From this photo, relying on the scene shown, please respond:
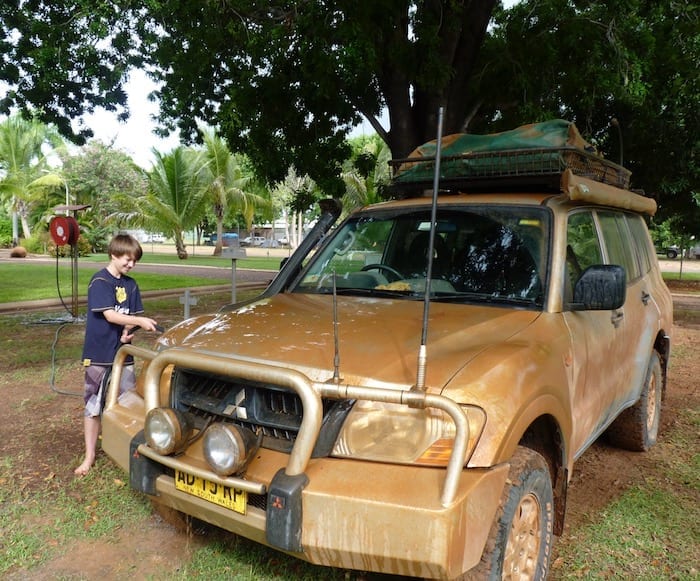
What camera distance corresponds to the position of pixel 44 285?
16.0 m

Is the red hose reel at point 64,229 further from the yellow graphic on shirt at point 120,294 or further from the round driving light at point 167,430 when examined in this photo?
the round driving light at point 167,430

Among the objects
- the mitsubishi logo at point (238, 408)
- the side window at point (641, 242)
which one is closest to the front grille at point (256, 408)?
the mitsubishi logo at point (238, 408)

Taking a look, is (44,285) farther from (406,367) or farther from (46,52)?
(406,367)

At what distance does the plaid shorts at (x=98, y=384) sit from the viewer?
153 inches

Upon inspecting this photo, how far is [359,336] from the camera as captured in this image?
2727mm

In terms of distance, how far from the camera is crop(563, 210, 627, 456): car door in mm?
3096

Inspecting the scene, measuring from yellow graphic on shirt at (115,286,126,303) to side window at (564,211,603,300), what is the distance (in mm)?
2680

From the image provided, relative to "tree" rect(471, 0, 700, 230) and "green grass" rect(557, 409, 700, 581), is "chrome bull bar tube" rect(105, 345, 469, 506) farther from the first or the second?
"tree" rect(471, 0, 700, 230)

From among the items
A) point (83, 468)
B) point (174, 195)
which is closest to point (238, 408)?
point (83, 468)

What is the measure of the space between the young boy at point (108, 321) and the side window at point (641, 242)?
3600 mm

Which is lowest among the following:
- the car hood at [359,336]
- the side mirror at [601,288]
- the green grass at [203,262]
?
the green grass at [203,262]

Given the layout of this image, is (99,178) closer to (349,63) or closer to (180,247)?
(180,247)

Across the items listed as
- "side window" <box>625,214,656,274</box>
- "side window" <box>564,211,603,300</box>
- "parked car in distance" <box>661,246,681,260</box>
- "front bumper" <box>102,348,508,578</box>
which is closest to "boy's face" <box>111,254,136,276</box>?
"front bumper" <box>102,348,508,578</box>

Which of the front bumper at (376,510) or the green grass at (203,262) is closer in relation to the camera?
the front bumper at (376,510)
